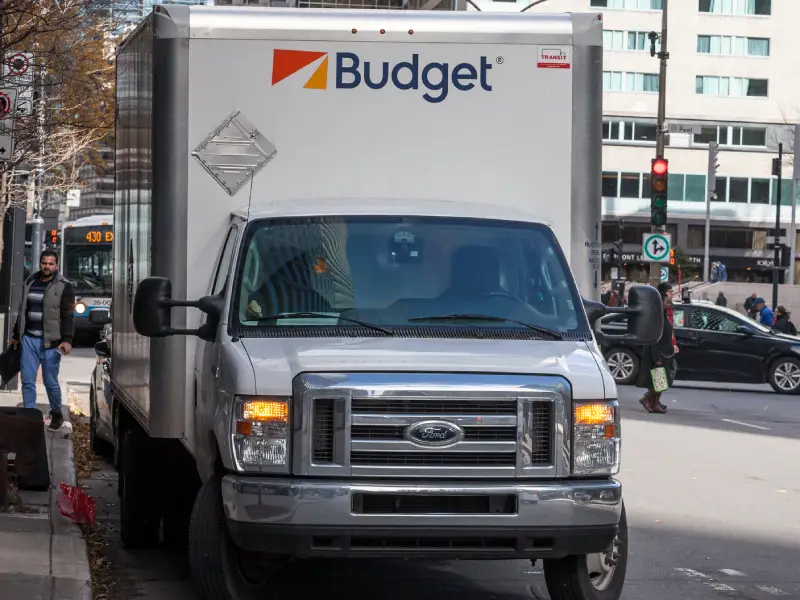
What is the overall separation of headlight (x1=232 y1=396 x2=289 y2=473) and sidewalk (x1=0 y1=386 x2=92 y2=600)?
144cm

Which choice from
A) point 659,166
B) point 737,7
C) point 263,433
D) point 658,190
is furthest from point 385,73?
point 737,7

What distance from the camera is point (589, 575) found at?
726cm

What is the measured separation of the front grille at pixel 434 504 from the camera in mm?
6512

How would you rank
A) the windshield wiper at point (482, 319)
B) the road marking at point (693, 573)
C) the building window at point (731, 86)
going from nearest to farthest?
the windshield wiper at point (482, 319), the road marking at point (693, 573), the building window at point (731, 86)

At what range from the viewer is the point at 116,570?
28.9ft

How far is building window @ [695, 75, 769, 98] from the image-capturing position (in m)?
83.6

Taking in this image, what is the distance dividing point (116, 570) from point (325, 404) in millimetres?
2844

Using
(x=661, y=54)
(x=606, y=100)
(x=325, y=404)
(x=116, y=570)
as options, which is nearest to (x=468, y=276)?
(x=325, y=404)

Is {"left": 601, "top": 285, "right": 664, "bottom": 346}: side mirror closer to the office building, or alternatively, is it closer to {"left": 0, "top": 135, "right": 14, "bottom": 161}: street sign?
{"left": 0, "top": 135, "right": 14, "bottom": 161}: street sign

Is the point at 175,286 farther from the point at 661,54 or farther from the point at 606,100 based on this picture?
the point at 606,100

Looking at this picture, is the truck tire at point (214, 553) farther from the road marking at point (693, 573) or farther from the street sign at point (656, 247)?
the street sign at point (656, 247)

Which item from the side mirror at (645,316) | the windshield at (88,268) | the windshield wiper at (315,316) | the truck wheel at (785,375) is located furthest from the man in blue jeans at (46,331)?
the windshield at (88,268)

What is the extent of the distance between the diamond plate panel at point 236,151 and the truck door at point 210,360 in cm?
32

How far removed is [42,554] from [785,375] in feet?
66.0
